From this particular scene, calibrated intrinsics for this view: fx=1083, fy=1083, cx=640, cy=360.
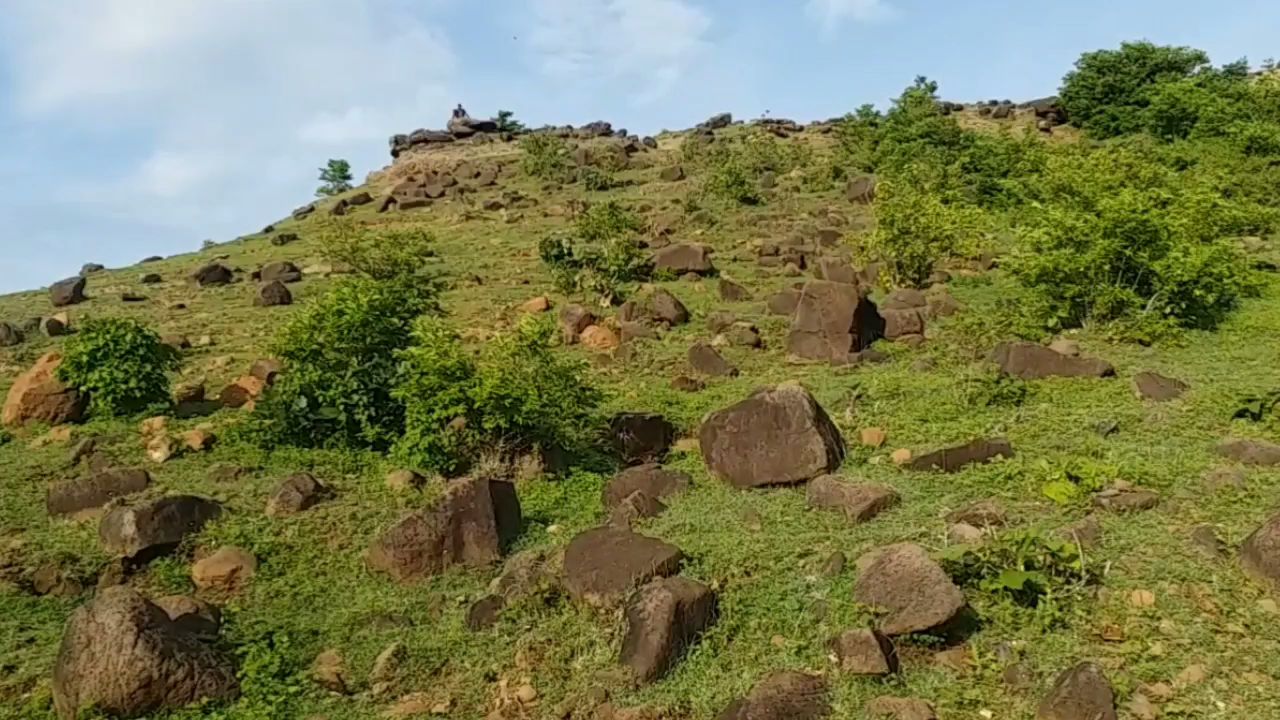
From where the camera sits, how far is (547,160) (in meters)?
29.9

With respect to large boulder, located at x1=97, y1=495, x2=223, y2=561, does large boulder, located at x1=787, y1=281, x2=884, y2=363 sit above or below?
above

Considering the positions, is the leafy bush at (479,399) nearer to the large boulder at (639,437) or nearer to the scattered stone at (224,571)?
the large boulder at (639,437)

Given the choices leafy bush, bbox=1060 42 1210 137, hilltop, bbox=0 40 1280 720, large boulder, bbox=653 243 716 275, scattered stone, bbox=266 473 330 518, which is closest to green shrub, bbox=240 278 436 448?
hilltop, bbox=0 40 1280 720

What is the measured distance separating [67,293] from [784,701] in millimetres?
15761

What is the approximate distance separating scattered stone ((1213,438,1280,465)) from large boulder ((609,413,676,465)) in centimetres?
426

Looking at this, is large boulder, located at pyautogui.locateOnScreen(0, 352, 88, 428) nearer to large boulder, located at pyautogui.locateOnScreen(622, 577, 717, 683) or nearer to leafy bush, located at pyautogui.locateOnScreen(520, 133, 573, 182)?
large boulder, located at pyautogui.locateOnScreen(622, 577, 717, 683)

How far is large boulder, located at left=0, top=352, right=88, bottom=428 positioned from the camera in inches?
400

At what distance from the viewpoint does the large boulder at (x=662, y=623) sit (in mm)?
5676

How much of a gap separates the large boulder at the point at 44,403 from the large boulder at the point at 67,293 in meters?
7.63

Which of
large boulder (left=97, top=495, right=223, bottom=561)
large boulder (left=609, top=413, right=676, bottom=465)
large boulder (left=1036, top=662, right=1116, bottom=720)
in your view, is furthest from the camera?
large boulder (left=609, top=413, right=676, bottom=465)

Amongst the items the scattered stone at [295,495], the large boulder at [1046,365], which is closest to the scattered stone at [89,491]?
the scattered stone at [295,495]

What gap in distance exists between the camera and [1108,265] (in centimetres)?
1212

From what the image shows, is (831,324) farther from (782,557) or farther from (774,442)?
(782,557)

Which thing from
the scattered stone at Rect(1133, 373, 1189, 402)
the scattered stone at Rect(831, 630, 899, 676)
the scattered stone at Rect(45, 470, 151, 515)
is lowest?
the scattered stone at Rect(831, 630, 899, 676)
